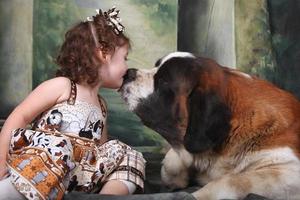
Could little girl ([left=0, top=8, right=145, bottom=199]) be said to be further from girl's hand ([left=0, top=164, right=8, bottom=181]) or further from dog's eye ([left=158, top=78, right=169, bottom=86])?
dog's eye ([left=158, top=78, right=169, bottom=86])

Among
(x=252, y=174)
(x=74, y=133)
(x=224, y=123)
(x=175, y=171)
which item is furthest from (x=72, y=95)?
(x=252, y=174)

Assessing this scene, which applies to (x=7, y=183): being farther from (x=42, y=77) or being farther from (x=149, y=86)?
(x=42, y=77)

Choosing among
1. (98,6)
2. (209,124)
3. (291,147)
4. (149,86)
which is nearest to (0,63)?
(98,6)

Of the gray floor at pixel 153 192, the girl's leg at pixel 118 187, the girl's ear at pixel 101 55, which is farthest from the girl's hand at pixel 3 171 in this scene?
the girl's ear at pixel 101 55

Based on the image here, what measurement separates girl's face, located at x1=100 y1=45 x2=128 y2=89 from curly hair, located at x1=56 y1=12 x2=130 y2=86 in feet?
0.08

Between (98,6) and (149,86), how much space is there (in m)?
0.89

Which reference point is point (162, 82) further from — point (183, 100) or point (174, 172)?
point (174, 172)

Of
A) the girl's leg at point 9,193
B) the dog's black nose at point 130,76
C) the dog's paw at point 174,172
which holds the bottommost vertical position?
the dog's paw at point 174,172

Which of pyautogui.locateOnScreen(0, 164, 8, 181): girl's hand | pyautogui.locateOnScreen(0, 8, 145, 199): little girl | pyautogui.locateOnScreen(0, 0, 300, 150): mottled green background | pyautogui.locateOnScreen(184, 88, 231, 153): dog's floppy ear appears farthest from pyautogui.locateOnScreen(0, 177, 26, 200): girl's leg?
pyautogui.locateOnScreen(0, 0, 300, 150): mottled green background

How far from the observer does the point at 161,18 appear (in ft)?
9.80

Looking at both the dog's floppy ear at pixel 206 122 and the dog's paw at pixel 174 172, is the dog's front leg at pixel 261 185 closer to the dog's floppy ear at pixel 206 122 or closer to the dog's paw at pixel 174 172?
the dog's floppy ear at pixel 206 122

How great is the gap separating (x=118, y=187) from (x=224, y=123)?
1.51 feet

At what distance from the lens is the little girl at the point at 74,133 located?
1.95m

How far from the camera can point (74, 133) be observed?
2.31 meters
